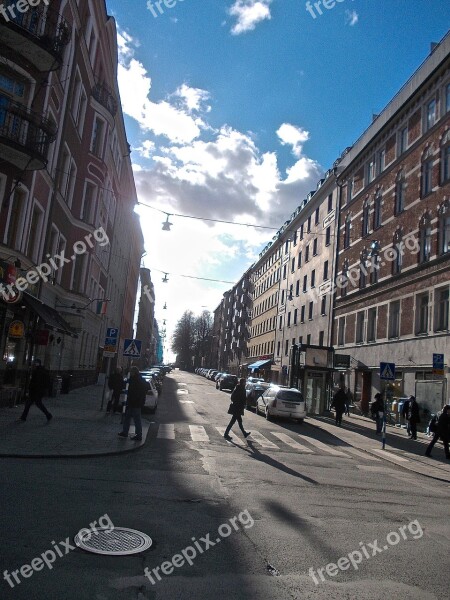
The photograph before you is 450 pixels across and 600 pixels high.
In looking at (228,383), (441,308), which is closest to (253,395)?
(441,308)

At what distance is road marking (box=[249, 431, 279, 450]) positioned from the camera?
15664 mm

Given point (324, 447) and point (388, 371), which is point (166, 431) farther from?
point (388, 371)

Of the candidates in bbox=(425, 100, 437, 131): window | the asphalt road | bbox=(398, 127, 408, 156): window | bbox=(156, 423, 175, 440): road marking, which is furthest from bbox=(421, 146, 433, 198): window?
the asphalt road

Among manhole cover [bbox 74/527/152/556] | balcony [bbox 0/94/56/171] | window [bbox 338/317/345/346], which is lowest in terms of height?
manhole cover [bbox 74/527/152/556]

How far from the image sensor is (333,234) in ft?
141

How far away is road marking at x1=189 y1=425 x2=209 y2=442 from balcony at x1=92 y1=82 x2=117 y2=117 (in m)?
17.5

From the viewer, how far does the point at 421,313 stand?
1096 inches

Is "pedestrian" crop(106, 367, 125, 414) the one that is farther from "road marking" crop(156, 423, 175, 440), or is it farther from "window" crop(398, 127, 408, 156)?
"window" crop(398, 127, 408, 156)

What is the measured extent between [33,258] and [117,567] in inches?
636

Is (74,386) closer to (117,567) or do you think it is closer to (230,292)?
(117,567)

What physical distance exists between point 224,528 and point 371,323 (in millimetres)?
29245

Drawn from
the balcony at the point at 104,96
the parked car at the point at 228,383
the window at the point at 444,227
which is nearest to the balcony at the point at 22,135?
the balcony at the point at 104,96

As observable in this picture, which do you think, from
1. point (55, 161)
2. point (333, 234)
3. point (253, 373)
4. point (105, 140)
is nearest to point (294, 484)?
point (55, 161)

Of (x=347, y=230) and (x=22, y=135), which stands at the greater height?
(x=347, y=230)
